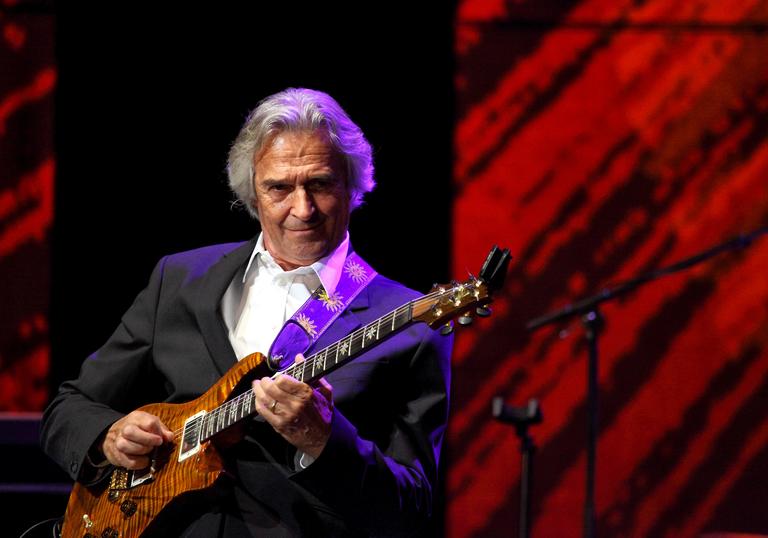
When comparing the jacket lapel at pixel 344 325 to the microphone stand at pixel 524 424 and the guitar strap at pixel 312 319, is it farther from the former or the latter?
the microphone stand at pixel 524 424

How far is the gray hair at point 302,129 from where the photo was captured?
2445 millimetres

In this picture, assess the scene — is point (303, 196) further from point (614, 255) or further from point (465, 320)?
point (614, 255)

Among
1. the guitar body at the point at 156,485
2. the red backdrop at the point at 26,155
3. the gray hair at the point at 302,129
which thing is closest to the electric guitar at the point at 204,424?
the guitar body at the point at 156,485

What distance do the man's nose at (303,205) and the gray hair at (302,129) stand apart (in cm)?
15

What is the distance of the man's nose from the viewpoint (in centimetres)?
236

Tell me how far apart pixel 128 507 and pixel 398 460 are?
0.64 m

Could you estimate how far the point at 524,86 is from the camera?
15.9ft

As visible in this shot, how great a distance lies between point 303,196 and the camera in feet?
7.78

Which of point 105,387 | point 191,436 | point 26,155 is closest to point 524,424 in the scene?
point 191,436

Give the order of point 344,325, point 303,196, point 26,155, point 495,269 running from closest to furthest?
point 495,269 → point 344,325 → point 303,196 → point 26,155

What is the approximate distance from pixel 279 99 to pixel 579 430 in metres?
2.92

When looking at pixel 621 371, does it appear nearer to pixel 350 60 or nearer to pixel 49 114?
pixel 350 60

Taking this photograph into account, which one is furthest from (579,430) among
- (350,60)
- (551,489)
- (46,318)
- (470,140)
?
(46,318)

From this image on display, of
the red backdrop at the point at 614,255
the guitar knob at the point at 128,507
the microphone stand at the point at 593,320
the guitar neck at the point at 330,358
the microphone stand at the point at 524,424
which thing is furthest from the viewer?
the red backdrop at the point at 614,255
